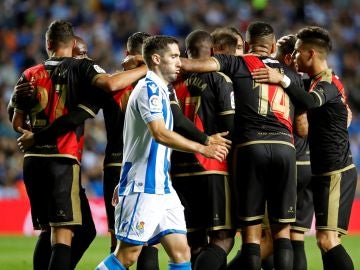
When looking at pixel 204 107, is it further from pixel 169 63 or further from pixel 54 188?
pixel 54 188

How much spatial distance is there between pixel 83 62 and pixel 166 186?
1661 millimetres

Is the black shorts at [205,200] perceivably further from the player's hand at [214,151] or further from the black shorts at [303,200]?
the player's hand at [214,151]

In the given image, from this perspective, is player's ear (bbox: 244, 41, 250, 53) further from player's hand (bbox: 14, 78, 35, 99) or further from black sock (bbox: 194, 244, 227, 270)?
player's hand (bbox: 14, 78, 35, 99)

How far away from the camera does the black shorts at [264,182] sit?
27.0 feet

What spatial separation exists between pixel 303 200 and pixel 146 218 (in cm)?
286

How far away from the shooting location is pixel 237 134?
27.5 ft

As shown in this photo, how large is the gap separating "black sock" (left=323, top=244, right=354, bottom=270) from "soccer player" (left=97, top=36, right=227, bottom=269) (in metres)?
1.79

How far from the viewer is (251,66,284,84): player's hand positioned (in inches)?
325

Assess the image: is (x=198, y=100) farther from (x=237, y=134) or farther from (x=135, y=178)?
(x=135, y=178)

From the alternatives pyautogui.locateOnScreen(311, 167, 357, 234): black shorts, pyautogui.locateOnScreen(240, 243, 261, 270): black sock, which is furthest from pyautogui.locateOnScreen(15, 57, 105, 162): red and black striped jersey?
pyautogui.locateOnScreen(311, 167, 357, 234): black shorts

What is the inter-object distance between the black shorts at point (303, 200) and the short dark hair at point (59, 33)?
2497 millimetres

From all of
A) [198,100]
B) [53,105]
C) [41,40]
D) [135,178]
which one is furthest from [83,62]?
[41,40]

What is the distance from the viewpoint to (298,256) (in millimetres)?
9070

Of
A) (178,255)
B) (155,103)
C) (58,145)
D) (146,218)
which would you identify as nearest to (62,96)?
(58,145)
